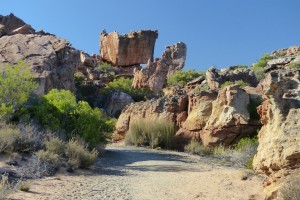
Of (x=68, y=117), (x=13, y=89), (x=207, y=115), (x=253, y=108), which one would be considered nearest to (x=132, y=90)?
(x=207, y=115)

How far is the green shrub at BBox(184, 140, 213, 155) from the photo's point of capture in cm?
1744

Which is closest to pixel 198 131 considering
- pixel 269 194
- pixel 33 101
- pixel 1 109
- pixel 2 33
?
pixel 33 101

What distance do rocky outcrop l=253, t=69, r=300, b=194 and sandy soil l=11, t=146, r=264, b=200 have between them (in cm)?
78

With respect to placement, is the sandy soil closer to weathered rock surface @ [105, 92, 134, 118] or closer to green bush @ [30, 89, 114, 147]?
green bush @ [30, 89, 114, 147]

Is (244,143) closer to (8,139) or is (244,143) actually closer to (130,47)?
(8,139)

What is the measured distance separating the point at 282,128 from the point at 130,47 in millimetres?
54951

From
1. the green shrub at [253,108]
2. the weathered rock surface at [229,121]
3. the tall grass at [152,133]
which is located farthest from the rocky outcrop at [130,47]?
the green shrub at [253,108]

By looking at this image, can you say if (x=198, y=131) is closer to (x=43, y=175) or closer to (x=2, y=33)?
(x=43, y=175)

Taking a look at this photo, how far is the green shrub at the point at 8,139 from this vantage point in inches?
415

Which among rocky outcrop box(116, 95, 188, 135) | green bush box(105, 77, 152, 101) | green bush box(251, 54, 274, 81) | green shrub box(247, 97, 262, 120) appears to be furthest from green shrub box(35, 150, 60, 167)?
green bush box(105, 77, 152, 101)

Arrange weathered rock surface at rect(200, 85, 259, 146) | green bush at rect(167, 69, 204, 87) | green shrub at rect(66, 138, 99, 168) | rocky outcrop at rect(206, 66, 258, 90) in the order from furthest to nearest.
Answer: green bush at rect(167, 69, 204, 87) < rocky outcrop at rect(206, 66, 258, 90) < weathered rock surface at rect(200, 85, 259, 146) < green shrub at rect(66, 138, 99, 168)

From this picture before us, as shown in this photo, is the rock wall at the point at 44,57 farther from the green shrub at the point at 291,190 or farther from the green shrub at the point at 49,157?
the green shrub at the point at 291,190

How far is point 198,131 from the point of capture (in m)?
19.1

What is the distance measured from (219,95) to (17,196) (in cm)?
1304
